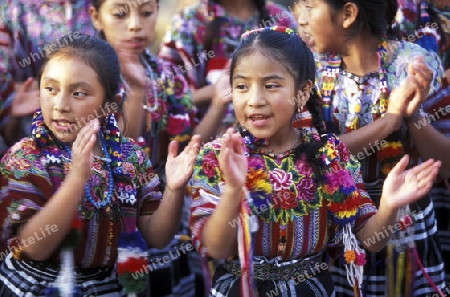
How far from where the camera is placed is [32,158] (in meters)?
2.39

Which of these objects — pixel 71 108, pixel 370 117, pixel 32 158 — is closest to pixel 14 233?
pixel 32 158

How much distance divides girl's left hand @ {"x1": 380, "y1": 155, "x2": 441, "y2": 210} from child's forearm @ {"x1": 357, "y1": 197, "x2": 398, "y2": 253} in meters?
0.03

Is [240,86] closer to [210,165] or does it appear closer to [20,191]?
[210,165]

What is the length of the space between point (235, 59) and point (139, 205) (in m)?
0.61

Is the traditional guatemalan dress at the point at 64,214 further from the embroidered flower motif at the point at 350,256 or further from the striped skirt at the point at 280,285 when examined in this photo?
the embroidered flower motif at the point at 350,256

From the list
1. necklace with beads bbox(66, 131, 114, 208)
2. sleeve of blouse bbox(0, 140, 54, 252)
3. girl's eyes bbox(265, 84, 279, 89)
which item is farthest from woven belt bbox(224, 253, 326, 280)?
sleeve of blouse bbox(0, 140, 54, 252)

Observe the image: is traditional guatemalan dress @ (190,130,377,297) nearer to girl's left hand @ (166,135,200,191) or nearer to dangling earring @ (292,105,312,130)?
girl's left hand @ (166,135,200,191)

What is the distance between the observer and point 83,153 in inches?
89.5

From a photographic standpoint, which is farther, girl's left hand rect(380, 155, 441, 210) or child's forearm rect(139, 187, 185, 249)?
child's forearm rect(139, 187, 185, 249)

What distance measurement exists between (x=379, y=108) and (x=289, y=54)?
2.13 feet

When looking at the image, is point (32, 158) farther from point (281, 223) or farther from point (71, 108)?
point (281, 223)

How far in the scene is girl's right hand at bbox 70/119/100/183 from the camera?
7.46ft

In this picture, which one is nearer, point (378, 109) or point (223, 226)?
point (223, 226)

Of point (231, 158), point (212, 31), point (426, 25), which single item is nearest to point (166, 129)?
point (212, 31)
